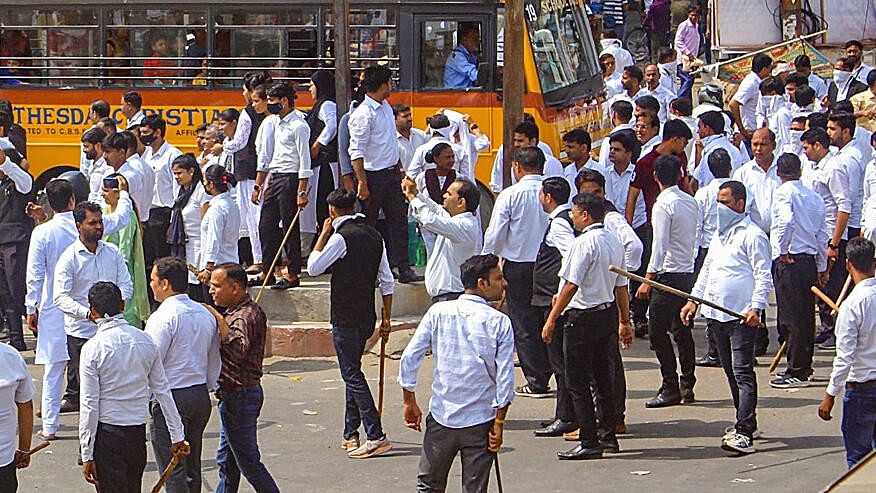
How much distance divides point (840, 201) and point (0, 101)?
7.94 m

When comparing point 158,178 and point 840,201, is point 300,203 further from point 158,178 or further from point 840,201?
point 840,201

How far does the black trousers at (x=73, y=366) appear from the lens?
31.7ft

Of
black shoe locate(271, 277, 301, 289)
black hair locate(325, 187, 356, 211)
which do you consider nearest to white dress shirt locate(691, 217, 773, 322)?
black hair locate(325, 187, 356, 211)

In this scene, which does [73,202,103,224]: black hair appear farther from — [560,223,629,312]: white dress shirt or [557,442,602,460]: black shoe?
[557,442,602,460]: black shoe

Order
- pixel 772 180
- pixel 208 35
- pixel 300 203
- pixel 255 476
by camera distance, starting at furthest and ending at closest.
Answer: pixel 208 35, pixel 300 203, pixel 772 180, pixel 255 476

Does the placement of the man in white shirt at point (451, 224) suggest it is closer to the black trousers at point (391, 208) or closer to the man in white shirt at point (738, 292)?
the man in white shirt at point (738, 292)

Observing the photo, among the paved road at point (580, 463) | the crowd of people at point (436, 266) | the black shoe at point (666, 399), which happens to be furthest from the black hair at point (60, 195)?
the black shoe at point (666, 399)

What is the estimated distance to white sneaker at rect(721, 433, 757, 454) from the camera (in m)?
9.25

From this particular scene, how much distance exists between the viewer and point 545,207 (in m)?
9.62

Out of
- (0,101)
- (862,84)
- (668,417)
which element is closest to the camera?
(668,417)

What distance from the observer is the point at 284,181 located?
12.7 m

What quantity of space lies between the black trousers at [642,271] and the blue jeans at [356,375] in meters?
3.59

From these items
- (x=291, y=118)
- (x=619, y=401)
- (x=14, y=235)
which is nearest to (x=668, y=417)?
(x=619, y=401)

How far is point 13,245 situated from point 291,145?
2.66m
